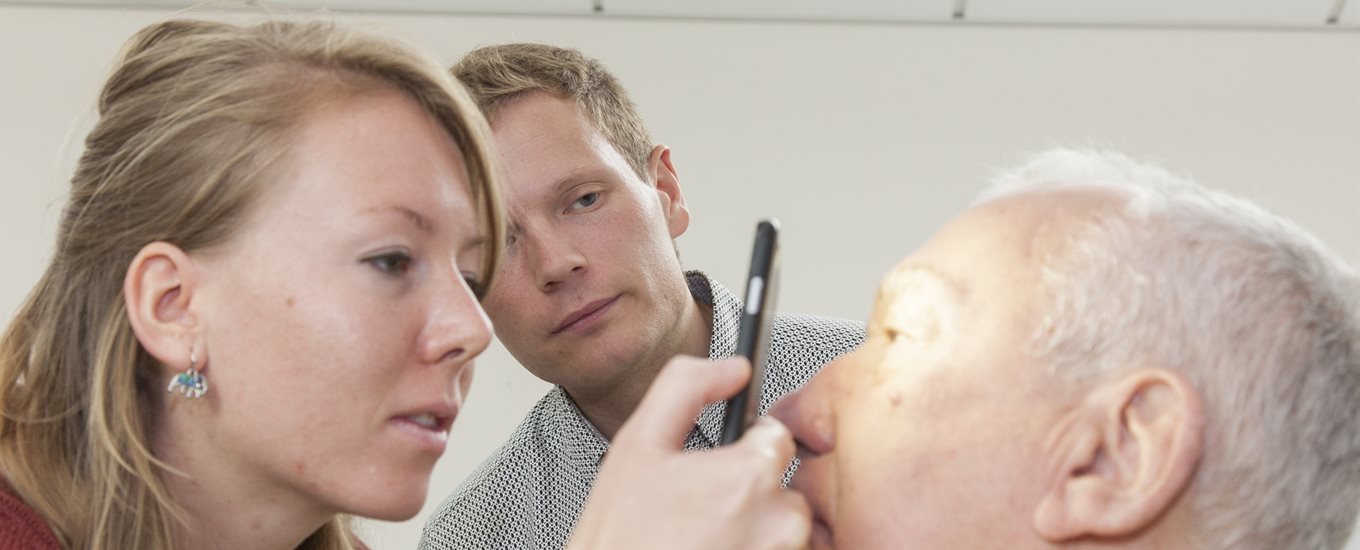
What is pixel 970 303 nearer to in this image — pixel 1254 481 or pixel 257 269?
pixel 1254 481

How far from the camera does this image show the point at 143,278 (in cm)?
131

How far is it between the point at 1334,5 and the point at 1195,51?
32 centimetres

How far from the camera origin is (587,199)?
188 cm

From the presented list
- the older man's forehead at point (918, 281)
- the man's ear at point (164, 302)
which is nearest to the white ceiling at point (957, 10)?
the man's ear at point (164, 302)

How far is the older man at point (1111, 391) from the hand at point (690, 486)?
101mm

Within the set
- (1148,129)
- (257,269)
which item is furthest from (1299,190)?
(257,269)

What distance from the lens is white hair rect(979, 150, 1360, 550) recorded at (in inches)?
39.4

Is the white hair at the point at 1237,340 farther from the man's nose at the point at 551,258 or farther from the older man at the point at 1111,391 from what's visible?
the man's nose at the point at 551,258

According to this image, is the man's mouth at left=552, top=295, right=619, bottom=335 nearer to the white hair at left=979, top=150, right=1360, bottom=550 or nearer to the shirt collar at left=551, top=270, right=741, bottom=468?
the shirt collar at left=551, top=270, right=741, bottom=468

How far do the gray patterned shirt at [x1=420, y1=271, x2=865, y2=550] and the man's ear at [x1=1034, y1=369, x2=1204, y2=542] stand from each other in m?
0.92

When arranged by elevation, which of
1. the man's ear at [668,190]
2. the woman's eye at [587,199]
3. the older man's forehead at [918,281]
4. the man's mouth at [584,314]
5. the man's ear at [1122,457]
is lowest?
the man's mouth at [584,314]

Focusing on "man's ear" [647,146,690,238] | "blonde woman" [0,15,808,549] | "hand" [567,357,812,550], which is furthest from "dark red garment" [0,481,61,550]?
"man's ear" [647,146,690,238]

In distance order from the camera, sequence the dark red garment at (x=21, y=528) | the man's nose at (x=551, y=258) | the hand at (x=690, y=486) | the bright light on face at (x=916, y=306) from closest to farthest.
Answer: the hand at (x=690, y=486) < the bright light on face at (x=916, y=306) < the dark red garment at (x=21, y=528) < the man's nose at (x=551, y=258)

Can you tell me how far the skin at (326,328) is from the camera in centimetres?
127
